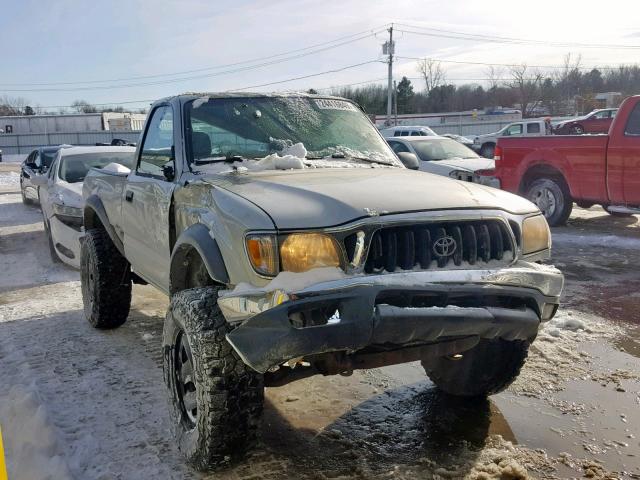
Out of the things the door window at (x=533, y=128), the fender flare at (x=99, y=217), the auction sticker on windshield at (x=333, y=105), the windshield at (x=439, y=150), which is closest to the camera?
the auction sticker on windshield at (x=333, y=105)

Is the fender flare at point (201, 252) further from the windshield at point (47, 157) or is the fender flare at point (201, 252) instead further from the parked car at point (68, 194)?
the windshield at point (47, 157)

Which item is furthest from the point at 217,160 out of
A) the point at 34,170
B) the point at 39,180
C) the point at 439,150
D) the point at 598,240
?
the point at 34,170

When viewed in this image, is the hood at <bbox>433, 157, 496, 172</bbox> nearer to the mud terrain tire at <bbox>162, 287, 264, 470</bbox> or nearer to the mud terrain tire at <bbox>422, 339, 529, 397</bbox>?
the mud terrain tire at <bbox>422, 339, 529, 397</bbox>

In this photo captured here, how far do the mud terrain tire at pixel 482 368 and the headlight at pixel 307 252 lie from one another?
1.41 m

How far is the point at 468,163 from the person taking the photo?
12.3 m

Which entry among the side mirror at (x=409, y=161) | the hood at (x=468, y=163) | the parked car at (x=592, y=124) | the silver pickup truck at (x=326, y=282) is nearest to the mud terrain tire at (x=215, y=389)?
the silver pickup truck at (x=326, y=282)

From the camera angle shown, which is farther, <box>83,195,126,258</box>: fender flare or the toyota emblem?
<box>83,195,126,258</box>: fender flare

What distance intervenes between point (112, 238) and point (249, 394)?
2742 mm

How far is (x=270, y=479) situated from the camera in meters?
3.02

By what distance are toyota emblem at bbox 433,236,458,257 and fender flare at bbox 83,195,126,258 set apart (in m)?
3.00

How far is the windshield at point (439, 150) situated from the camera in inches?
500

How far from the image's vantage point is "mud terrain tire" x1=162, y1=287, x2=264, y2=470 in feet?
9.21

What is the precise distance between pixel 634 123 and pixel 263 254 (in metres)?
8.16

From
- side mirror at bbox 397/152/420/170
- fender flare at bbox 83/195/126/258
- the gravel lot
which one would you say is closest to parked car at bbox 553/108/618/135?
the gravel lot
